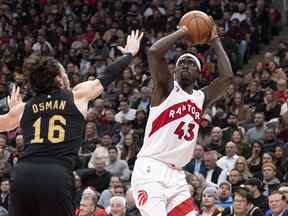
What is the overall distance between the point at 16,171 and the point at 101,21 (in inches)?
636

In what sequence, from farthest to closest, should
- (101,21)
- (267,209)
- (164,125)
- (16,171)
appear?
(101,21)
(267,209)
(164,125)
(16,171)

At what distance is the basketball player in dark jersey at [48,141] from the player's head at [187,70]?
135 cm

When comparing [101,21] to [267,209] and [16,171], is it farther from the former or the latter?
[16,171]

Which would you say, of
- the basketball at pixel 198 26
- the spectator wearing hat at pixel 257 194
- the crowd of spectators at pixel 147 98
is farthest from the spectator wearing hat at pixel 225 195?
the basketball at pixel 198 26

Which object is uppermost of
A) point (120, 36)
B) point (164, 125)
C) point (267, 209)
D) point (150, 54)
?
point (120, 36)

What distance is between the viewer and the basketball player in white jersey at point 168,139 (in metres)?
7.48

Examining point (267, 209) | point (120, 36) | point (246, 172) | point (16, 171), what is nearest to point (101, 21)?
point (120, 36)

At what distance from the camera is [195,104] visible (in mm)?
7805

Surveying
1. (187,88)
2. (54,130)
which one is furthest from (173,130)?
(54,130)

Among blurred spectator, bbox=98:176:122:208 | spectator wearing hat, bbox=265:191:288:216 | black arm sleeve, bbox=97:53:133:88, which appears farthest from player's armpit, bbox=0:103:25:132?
blurred spectator, bbox=98:176:122:208

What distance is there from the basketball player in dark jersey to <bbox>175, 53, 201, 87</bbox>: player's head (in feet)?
4.43

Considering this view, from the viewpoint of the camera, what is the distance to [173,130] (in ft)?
25.1

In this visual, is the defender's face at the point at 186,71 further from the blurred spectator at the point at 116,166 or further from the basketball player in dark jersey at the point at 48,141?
the blurred spectator at the point at 116,166

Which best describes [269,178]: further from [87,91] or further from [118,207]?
[87,91]
